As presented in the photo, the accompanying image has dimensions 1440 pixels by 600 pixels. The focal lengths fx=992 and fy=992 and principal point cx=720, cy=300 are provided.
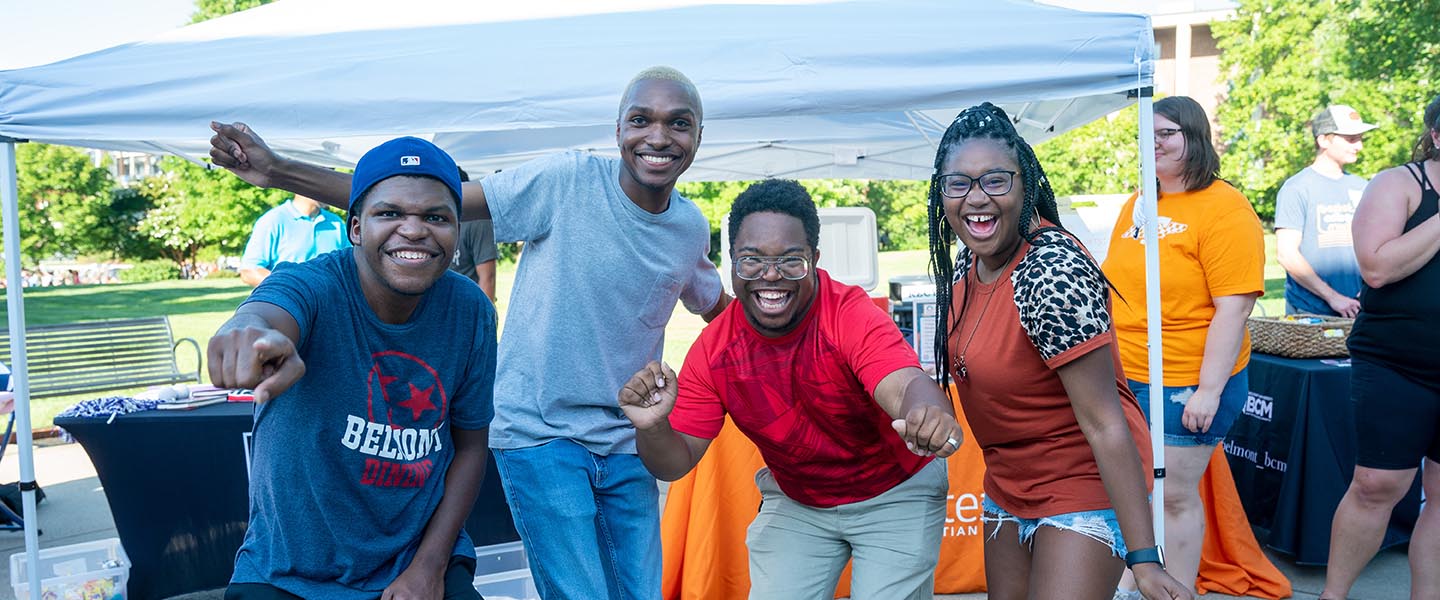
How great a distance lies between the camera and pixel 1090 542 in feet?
7.27

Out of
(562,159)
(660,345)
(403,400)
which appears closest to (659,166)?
(562,159)

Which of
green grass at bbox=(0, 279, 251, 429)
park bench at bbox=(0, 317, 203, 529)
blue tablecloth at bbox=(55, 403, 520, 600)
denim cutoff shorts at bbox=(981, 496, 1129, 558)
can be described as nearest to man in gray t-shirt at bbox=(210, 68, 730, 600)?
denim cutoff shorts at bbox=(981, 496, 1129, 558)

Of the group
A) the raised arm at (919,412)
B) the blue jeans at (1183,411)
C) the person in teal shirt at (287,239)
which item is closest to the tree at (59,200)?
the person in teal shirt at (287,239)

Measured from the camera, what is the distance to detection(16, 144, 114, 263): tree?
36.2m

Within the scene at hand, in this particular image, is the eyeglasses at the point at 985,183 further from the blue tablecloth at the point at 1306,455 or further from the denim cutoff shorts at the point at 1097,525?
the blue tablecloth at the point at 1306,455

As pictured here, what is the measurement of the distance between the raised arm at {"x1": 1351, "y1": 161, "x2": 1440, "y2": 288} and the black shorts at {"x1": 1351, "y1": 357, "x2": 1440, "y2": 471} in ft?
1.13

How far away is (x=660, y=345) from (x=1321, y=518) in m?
3.57

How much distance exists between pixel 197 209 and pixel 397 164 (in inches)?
1362

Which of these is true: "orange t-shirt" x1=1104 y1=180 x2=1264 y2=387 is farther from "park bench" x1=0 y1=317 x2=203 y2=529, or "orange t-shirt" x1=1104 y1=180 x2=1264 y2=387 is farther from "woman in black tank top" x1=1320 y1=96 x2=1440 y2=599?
"park bench" x1=0 y1=317 x2=203 y2=529

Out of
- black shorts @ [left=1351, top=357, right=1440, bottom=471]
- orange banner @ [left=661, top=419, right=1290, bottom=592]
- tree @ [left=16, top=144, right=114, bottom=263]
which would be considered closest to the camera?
black shorts @ [left=1351, top=357, right=1440, bottom=471]

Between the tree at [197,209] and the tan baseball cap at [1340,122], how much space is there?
23.5 m

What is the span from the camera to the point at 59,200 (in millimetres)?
37281

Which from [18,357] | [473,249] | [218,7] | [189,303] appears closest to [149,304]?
[189,303]

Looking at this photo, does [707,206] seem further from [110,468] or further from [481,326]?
[481,326]
